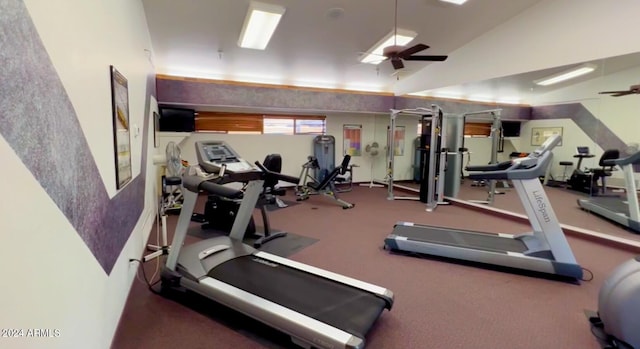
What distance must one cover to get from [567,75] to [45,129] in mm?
6079

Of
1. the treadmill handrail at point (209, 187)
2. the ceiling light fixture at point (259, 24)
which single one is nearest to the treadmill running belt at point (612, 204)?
the treadmill handrail at point (209, 187)

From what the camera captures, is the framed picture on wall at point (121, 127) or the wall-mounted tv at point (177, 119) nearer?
the framed picture on wall at point (121, 127)

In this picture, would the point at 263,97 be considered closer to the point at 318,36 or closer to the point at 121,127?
the point at 318,36

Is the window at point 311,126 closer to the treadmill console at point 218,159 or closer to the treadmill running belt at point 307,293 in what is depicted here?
the treadmill console at point 218,159

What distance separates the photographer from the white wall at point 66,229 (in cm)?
88

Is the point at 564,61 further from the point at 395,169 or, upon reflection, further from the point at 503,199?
the point at 395,169

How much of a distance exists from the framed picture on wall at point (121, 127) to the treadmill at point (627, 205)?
5964 mm

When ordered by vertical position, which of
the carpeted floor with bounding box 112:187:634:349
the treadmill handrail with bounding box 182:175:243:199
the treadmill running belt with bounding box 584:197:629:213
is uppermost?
the treadmill handrail with bounding box 182:175:243:199

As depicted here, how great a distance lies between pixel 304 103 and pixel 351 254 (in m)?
4.69

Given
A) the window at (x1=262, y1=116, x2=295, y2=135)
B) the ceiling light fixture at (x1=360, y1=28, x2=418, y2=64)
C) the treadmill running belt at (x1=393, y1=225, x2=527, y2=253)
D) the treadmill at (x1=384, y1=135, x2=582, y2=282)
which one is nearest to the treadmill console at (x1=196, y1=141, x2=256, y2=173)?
the treadmill at (x1=384, y1=135, x2=582, y2=282)

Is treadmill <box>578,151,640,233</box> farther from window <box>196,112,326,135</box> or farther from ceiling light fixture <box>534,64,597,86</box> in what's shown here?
window <box>196,112,326,135</box>

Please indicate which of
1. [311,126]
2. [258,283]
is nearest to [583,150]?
[258,283]

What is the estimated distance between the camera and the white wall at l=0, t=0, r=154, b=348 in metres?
0.88

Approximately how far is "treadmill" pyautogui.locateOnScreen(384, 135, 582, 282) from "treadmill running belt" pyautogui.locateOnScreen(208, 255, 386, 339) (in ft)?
4.93
